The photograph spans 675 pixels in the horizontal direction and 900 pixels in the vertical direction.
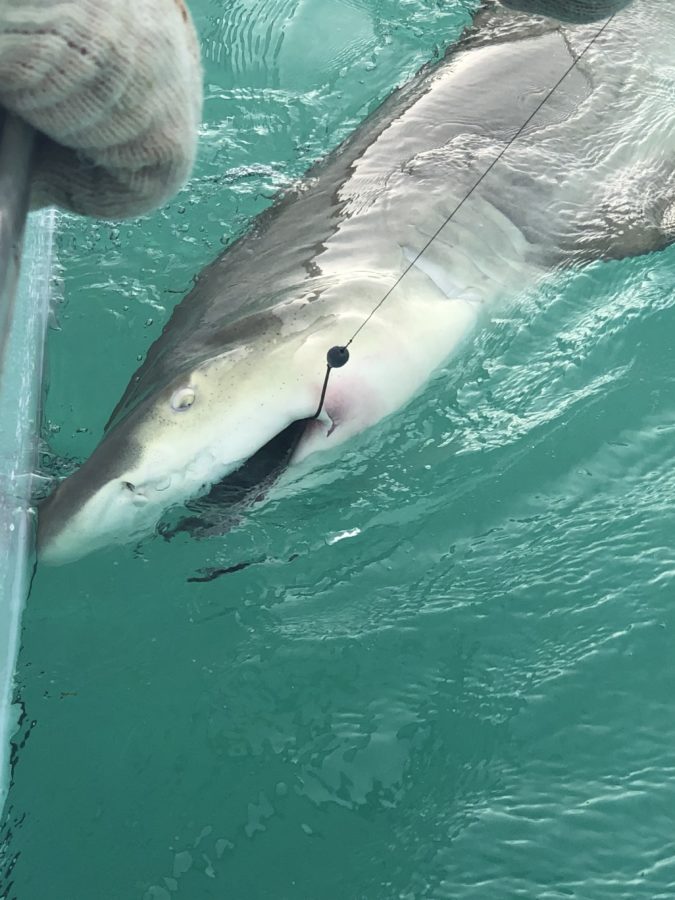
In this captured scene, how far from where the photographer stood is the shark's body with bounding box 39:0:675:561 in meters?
2.22

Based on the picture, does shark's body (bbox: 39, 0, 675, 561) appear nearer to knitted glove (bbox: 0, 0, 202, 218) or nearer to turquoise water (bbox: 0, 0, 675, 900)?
turquoise water (bbox: 0, 0, 675, 900)

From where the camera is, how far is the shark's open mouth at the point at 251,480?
90.8 inches

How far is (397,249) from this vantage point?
263 centimetres

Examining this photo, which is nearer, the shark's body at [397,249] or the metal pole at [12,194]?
the metal pole at [12,194]

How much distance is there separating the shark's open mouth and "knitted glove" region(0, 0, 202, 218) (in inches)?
31.0

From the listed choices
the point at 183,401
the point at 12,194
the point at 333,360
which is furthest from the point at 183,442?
the point at 12,194

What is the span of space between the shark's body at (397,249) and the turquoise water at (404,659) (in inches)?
5.9

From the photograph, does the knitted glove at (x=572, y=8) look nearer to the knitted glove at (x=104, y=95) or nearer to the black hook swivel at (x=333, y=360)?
the black hook swivel at (x=333, y=360)

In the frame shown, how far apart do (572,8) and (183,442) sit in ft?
3.46

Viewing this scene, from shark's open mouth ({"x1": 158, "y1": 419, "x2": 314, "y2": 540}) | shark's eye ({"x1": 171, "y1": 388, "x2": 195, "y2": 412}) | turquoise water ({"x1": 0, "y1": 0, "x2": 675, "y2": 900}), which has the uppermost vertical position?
shark's eye ({"x1": 171, "y1": 388, "x2": 195, "y2": 412})

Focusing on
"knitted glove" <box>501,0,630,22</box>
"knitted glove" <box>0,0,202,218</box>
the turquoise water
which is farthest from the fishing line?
"knitted glove" <box>0,0,202,218</box>

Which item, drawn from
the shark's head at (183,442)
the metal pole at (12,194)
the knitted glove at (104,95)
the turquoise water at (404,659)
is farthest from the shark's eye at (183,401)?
the metal pole at (12,194)

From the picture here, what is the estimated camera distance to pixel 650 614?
101 inches

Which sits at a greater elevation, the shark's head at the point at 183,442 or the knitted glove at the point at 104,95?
the knitted glove at the point at 104,95
